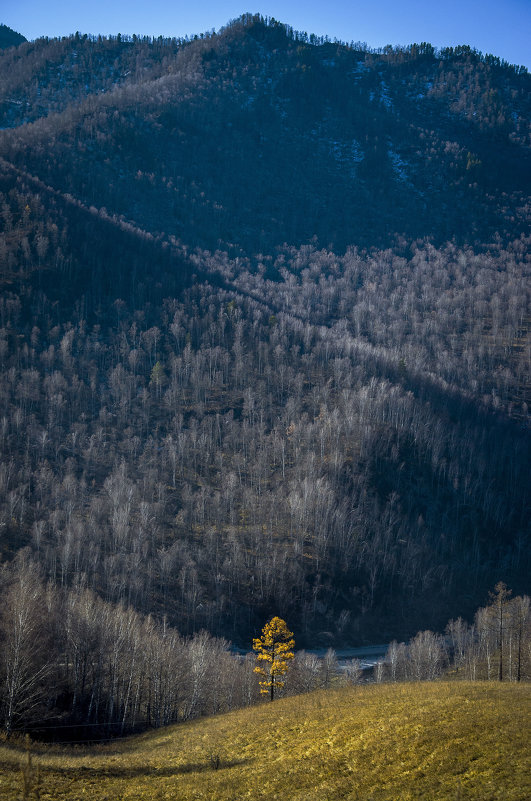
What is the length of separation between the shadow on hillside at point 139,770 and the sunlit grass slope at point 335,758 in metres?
0.06

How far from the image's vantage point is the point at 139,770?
30844 millimetres

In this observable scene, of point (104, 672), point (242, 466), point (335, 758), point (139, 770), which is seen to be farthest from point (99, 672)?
point (242, 466)

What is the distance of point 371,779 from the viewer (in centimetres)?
2488

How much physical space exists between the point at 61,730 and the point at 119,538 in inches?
2222

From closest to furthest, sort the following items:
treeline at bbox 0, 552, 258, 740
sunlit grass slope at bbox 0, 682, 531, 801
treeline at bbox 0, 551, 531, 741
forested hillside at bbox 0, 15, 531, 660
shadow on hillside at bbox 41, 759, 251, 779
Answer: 1. sunlit grass slope at bbox 0, 682, 531, 801
2. shadow on hillside at bbox 41, 759, 251, 779
3. treeline at bbox 0, 551, 531, 741
4. treeline at bbox 0, 552, 258, 740
5. forested hillside at bbox 0, 15, 531, 660

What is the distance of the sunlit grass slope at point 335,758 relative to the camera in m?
23.7

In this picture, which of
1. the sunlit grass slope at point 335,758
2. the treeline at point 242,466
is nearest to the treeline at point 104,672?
the sunlit grass slope at point 335,758

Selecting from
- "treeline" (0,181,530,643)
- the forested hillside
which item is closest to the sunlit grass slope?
the forested hillside

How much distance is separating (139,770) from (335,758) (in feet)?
36.7

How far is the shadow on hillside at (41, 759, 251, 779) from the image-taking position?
96.9 feet

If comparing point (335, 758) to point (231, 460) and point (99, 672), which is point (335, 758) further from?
point (231, 460)

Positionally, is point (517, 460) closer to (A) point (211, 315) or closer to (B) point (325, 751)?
(A) point (211, 315)

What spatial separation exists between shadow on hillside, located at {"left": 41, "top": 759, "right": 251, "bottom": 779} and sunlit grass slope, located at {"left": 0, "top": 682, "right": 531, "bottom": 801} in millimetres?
60

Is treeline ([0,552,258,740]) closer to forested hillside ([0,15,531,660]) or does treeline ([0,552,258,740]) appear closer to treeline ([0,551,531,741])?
treeline ([0,551,531,741])
